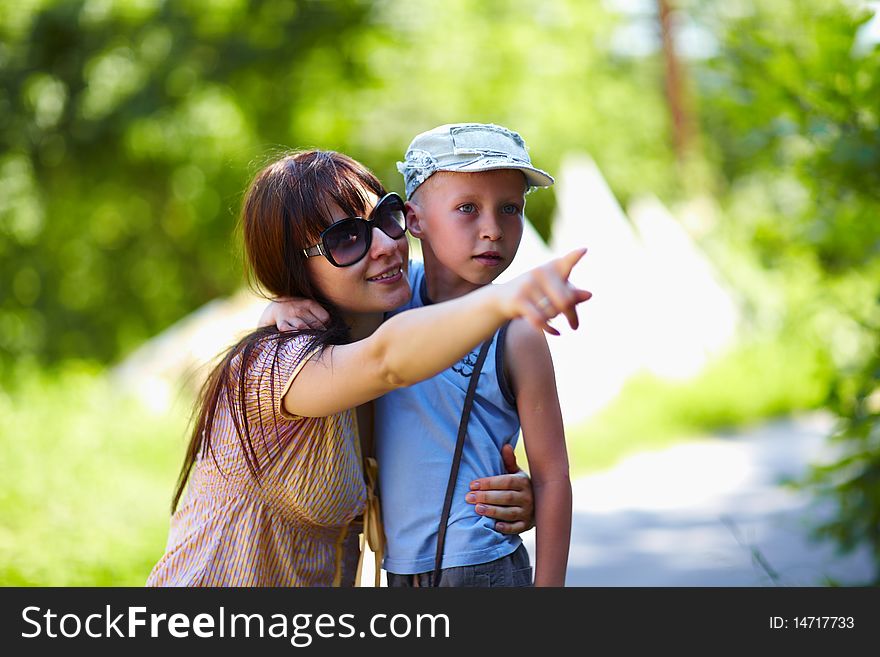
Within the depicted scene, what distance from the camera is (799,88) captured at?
3916 mm

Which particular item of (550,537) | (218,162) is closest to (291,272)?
(550,537)

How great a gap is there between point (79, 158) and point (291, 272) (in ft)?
39.0

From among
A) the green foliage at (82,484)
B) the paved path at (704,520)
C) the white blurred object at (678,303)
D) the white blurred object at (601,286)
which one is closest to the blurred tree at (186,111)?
the white blurred object at (601,286)

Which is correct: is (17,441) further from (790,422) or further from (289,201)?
(790,422)

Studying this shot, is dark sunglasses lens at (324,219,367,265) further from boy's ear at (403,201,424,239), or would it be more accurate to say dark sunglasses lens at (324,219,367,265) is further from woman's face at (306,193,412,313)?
boy's ear at (403,201,424,239)

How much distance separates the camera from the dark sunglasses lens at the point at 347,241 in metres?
2.27

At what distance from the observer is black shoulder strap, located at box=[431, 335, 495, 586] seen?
222 cm

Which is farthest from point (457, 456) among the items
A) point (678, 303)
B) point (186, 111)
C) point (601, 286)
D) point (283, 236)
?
point (186, 111)

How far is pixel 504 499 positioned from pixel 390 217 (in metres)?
0.66

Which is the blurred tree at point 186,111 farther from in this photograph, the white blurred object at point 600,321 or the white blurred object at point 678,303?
the white blurred object at point 678,303

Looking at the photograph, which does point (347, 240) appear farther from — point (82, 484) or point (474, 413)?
point (82, 484)

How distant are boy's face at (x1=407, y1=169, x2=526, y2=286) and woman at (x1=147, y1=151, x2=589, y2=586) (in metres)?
0.10

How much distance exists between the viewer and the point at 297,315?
2.32 m

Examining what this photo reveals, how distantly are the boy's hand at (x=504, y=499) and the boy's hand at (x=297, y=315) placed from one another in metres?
0.49
